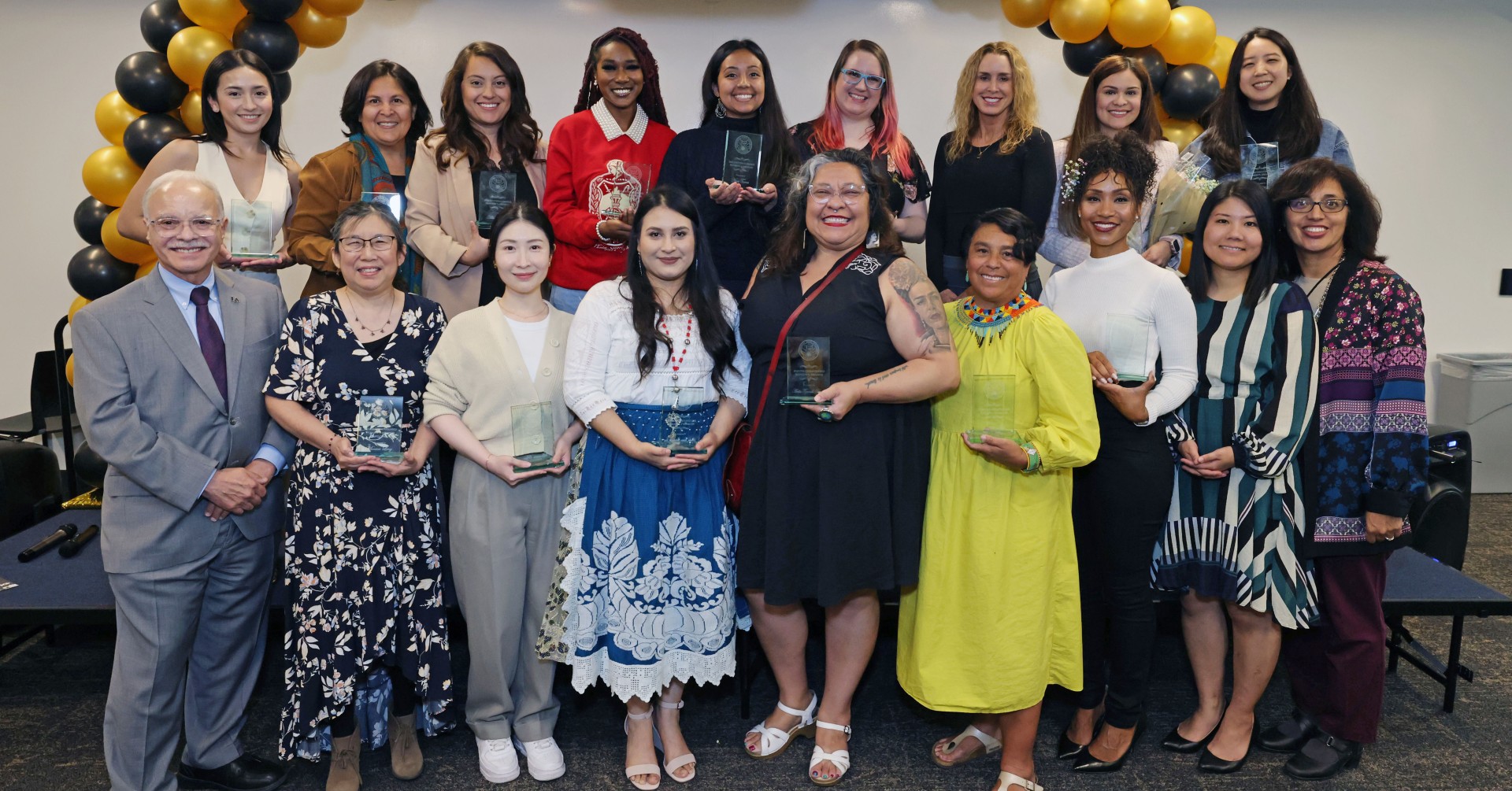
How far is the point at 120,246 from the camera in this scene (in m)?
4.41

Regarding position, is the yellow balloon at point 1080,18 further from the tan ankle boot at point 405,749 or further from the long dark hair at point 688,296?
the tan ankle boot at point 405,749

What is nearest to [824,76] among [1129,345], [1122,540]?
[1129,345]

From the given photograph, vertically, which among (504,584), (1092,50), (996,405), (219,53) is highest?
(1092,50)

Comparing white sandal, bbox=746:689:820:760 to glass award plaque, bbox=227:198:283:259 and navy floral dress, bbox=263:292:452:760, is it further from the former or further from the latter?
glass award plaque, bbox=227:198:283:259

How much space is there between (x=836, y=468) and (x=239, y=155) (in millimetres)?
2373

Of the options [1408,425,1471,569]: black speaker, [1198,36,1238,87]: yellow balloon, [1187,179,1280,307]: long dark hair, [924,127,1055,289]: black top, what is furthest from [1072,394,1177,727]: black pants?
[1198,36,1238,87]: yellow balloon

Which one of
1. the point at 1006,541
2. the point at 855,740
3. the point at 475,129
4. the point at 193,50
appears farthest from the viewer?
the point at 193,50

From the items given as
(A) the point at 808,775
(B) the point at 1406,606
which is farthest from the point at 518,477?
(B) the point at 1406,606

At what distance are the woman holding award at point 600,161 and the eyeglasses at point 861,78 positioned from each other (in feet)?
2.20

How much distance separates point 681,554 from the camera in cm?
281

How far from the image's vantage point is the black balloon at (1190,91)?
4527 mm

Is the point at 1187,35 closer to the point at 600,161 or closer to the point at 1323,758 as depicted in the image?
the point at 600,161

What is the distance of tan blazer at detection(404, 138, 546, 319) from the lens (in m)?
3.45

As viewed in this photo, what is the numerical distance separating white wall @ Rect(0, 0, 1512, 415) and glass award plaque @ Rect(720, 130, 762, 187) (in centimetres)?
321
